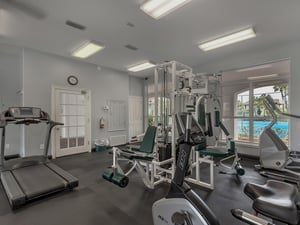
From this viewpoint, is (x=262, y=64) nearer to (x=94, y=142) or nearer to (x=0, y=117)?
(x=94, y=142)

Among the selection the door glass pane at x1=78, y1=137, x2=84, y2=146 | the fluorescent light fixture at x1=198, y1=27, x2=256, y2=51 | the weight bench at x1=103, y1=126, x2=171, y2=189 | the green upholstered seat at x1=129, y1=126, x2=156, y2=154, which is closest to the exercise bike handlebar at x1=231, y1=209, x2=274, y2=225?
the weight bench at x1=103, y1=126, x2=171, y2=189

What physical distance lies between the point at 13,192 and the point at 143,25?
11.7 feet

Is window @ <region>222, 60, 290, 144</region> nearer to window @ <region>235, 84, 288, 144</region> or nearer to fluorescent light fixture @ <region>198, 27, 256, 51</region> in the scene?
window @ <region>235, 84, 288, 144</region>

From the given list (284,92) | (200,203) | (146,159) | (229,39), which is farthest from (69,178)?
(284,92)

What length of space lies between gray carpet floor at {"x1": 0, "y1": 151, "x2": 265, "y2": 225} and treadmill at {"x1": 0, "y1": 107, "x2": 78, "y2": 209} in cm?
13

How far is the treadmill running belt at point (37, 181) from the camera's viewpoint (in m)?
2.62

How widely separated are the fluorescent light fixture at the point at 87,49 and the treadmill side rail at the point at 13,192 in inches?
128

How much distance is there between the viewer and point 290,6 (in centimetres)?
273

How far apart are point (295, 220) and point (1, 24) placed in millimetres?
5015

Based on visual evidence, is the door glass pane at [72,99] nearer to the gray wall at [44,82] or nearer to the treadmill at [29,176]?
the gray wall at [44,82]

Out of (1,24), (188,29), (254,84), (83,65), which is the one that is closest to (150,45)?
(188,29)

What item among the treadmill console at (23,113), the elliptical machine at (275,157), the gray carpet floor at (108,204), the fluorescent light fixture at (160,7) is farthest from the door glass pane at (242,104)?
the treadmill console at (23,113)

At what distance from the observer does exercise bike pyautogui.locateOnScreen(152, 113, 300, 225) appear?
1.16 meters

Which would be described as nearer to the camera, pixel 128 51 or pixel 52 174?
pixel 52 174
